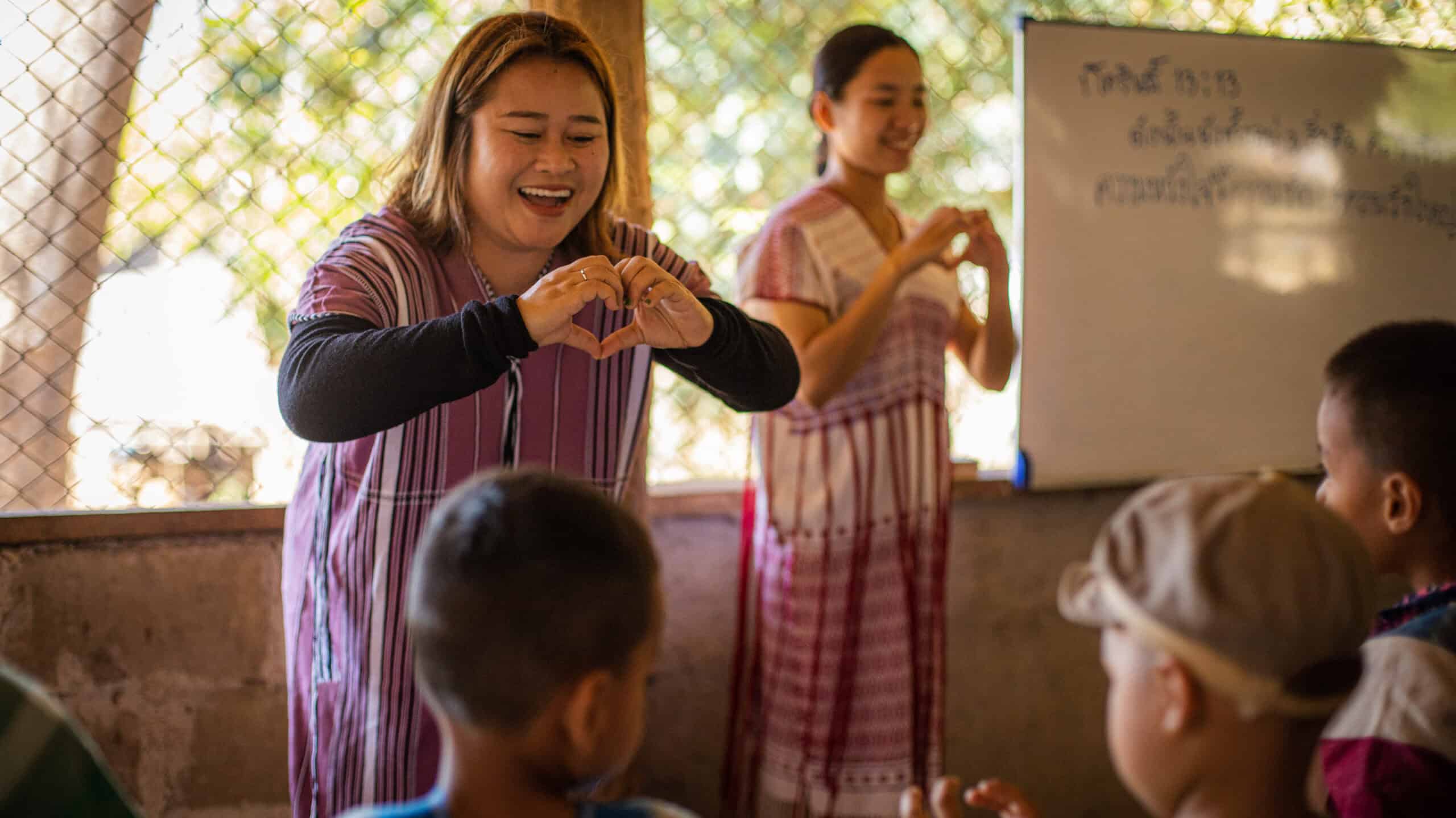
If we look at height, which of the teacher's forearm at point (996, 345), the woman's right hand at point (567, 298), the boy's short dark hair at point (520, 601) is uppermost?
the teacher's forearm at point (996, 345)

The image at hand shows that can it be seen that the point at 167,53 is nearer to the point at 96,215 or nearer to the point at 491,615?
the point at 96,215

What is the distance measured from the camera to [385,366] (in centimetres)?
144

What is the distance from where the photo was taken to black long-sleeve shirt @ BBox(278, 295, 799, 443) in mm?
1441

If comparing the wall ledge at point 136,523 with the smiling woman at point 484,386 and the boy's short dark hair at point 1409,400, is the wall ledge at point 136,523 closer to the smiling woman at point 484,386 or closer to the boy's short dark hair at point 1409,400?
the smiling woman at point 484,386

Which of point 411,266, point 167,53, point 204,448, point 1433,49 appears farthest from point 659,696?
point 1433,49

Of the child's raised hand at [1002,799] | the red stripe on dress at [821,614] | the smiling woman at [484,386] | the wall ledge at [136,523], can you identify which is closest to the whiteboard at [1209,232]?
the red stripe on dress at [821,614]

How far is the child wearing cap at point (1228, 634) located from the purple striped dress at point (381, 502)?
89 centimetres

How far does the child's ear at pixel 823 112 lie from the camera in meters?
2.62

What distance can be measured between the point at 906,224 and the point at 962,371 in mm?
744

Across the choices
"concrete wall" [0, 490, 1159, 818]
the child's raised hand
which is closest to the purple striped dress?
the child's raised hand

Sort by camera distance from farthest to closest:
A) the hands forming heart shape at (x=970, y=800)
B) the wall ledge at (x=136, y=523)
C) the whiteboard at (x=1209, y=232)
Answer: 1. the whiteboard at (x=1209, y=232)
2. the wall ledge at (x=136, y=523)
3. the hands forming heart shape at (x=970, y=800)

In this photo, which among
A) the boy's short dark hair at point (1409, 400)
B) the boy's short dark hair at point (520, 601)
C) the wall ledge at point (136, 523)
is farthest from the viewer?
the wall ledge at point (136, 523)

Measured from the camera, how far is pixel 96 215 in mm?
2588

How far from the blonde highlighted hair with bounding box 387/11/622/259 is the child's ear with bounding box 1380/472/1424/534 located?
1.25 meters
